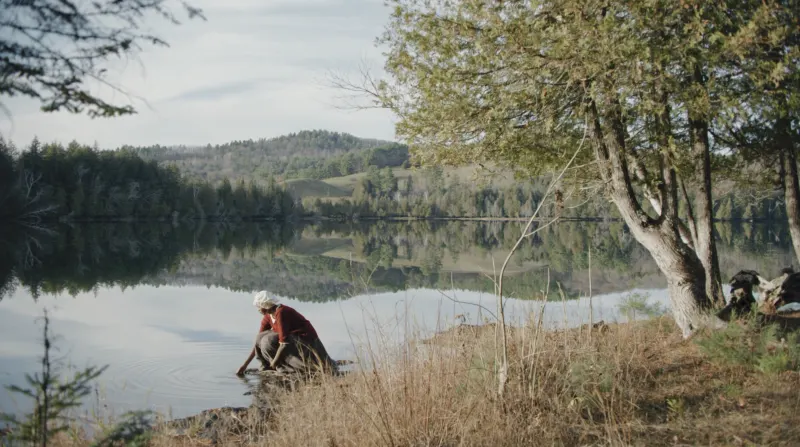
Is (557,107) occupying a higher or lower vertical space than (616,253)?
higher

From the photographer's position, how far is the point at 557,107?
995 centimetres

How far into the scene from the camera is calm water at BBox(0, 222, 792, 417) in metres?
10.8

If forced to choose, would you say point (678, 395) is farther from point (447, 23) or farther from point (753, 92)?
point (447, 23)

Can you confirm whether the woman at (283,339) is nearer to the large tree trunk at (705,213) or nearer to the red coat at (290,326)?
the red coat at (290,326)

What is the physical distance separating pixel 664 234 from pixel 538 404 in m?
4.36

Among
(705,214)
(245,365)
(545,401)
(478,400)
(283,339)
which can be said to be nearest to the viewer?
(478,400)

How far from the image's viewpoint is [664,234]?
378 inches

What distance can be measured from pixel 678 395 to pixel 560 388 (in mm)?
1306

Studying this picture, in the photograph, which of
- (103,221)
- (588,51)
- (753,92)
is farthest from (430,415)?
(103,221)

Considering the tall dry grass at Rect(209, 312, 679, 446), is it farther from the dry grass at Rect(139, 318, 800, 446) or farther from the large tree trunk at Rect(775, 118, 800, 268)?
the large tree trunk at Rect(775, 118, 800, 268)

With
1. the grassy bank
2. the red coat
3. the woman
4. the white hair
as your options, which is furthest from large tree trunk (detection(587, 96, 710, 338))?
the white hair

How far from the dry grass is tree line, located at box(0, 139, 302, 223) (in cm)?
5602

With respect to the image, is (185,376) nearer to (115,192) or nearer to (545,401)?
(545,401)

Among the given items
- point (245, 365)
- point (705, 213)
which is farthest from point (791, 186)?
point (245, 365)
